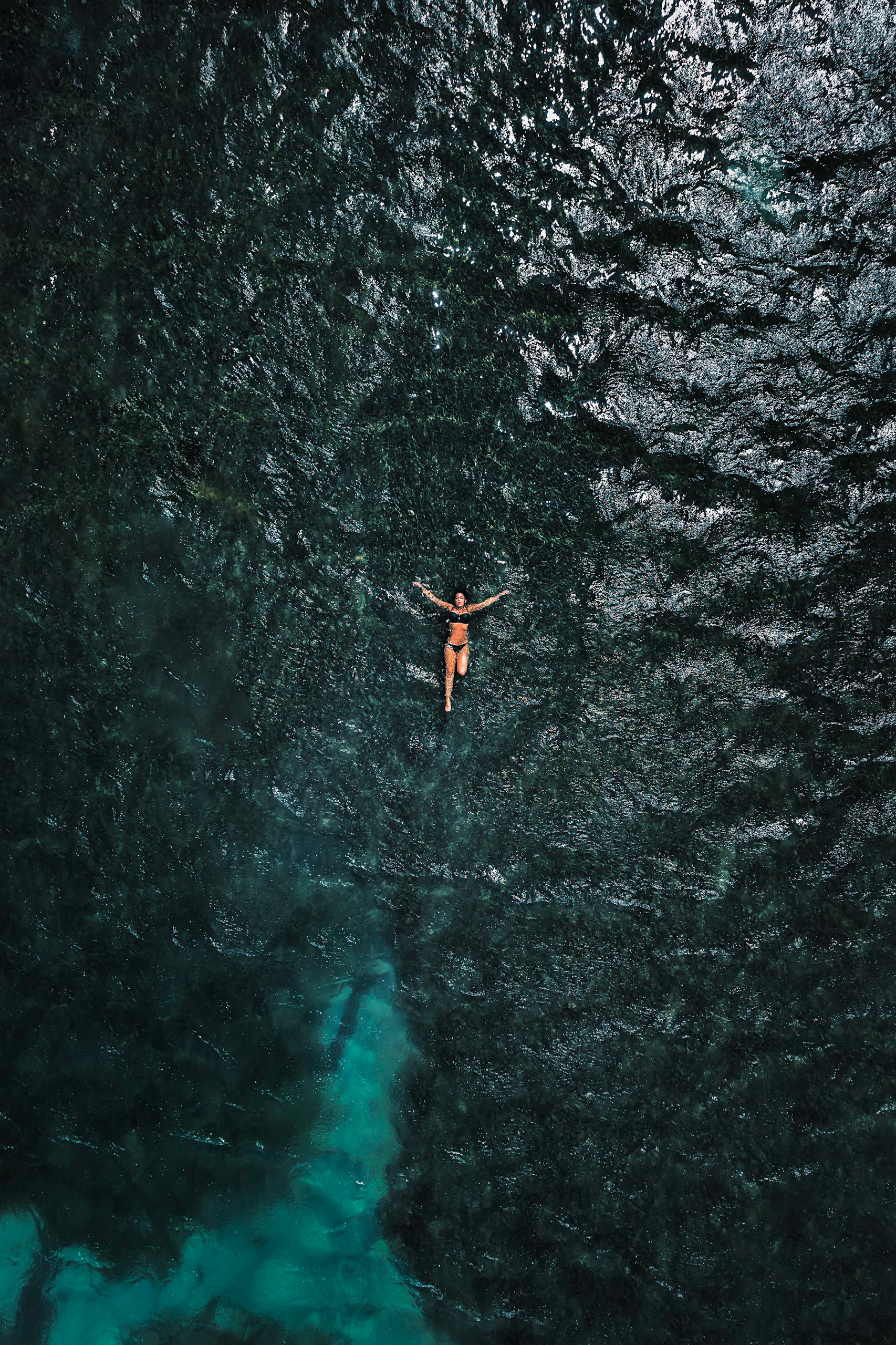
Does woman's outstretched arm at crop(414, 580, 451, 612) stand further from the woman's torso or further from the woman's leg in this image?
the woman's leg

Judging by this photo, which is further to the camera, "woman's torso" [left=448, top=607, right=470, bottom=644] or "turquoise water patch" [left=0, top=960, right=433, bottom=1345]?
"turquoise water patch" [left=0, top=960, right=433, bottom=1345]

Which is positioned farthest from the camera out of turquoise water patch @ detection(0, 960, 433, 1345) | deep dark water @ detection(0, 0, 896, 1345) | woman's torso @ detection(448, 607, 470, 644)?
turquoise water patch @ detection(0, 960, 433, 1345)

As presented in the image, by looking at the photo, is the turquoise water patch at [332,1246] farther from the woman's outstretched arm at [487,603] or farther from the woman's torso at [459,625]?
the woman's outstretched arm at [487,603]

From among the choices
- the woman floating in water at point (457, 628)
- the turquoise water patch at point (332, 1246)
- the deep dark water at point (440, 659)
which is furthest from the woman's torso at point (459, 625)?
the turquoise water patch at point (332, 1246)

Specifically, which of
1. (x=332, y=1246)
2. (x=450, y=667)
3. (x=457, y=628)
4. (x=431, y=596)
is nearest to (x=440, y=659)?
(x=450, y=667)

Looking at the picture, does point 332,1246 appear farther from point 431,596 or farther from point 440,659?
point 431,596

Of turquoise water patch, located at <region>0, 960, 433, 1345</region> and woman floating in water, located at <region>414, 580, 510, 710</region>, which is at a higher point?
woman floating in water, located at <region>414, 580, 510, 710</region>

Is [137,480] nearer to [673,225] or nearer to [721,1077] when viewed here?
[673,225]

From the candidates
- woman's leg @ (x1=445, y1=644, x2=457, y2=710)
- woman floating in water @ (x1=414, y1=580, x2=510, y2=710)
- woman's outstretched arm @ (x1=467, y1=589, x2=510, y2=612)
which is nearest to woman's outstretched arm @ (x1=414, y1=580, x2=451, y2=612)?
woman floating in water @ (x1=414, y1=580, x2=510, y2=710)
